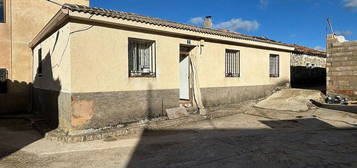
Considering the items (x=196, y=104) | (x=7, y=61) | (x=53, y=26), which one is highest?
(x=53, y=26)

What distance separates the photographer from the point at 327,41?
42.0 ft

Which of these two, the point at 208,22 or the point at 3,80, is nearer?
the point at 3,80

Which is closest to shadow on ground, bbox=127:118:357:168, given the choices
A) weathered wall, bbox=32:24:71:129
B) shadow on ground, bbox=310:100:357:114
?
weathered wall, bbox=32:24:71:129

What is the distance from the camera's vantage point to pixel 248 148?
235 inches

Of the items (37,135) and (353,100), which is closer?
(37,135)

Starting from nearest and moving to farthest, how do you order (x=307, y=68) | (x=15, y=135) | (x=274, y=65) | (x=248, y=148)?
(x=248, y=148)
(x=15, y=135)
(x=274, y=65)
(x=307, y=68)

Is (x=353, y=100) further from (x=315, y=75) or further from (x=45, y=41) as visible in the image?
(x=45, y=41)

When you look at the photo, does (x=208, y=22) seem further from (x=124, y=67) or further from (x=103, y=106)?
(x=103, y=106)

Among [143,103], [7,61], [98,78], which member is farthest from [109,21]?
[7,61]

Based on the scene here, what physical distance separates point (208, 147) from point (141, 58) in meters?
4.36

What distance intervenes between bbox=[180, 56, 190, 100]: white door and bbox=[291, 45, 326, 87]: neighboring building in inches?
369

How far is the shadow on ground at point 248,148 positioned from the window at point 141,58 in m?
2.20

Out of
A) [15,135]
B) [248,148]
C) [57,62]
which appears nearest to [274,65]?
[248,148]

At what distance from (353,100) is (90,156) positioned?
12.1 metres
